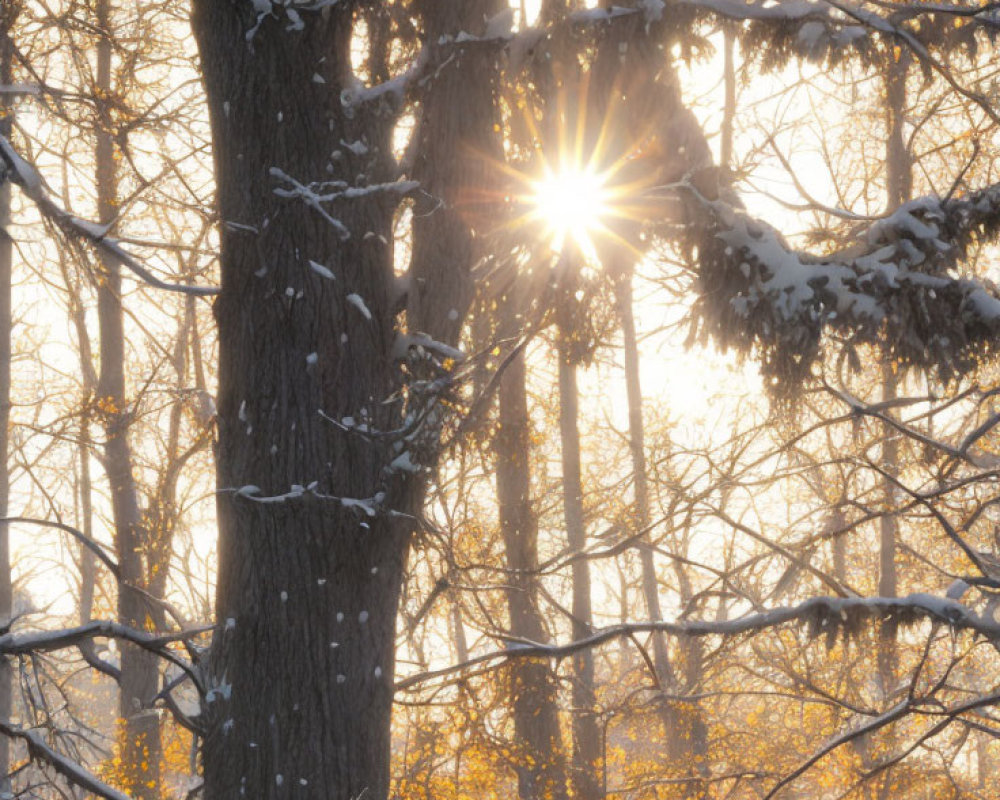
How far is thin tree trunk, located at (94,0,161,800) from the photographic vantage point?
8.93 metres

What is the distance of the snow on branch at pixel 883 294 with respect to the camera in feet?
11.6

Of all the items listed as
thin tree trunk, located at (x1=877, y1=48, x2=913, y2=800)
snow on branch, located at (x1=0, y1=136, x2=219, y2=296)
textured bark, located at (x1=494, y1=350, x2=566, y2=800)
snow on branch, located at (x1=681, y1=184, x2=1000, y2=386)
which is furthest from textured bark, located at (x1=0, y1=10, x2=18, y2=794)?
thin tree trunk, located at (x1=877, y1=48, x2=913, y2=800)

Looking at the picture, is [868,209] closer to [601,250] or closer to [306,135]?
[601,250]

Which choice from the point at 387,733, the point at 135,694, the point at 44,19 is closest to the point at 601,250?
the point at 387,733

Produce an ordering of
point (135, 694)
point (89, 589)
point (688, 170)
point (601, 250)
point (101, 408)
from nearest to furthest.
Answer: point (688, 170), point (601, 250), point (101, 408), point (135, 694), point (89, 589)

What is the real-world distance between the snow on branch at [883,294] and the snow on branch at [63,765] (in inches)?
111

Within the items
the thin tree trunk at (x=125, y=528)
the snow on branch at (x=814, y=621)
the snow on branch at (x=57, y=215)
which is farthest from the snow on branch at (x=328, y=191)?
the thin tree trunk at (x=125, y=528)

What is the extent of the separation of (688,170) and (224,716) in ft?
8.88

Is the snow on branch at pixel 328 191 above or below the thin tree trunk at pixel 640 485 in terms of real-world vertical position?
below

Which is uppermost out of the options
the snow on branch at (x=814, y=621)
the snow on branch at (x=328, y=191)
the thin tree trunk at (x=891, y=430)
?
the thin tree trunk at (x=891, y=430)

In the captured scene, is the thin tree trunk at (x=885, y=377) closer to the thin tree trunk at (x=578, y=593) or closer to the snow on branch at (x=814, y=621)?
the thin tree trunk at (x=578, y=593)

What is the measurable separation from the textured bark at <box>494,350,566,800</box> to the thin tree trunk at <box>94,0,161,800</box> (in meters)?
3.24

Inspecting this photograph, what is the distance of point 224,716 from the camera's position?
3.61 m

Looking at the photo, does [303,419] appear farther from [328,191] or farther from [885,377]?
[885,377]
